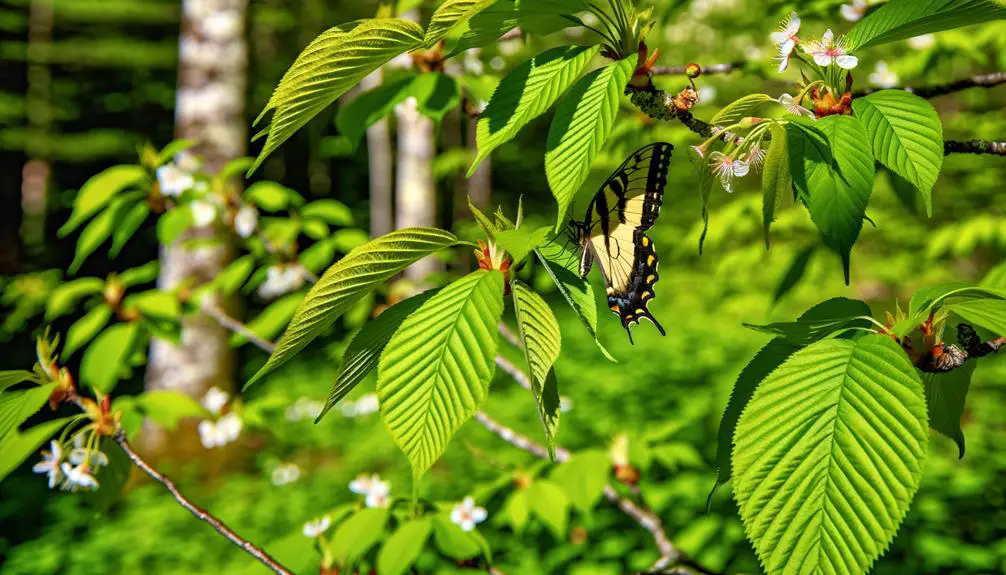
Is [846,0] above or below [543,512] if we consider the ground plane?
above

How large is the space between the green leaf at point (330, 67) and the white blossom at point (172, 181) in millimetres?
1540

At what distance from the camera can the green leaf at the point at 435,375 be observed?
67 cm

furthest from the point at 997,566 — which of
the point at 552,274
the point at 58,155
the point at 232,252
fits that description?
the point at 58,155

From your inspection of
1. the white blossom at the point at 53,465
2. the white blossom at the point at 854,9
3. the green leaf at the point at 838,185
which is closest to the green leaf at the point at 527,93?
the green leaf at the point at 838,185

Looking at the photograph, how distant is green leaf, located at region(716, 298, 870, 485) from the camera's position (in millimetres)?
753

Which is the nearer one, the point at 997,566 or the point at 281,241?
the point at 281,241

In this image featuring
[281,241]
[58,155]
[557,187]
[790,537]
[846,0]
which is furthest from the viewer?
[58,155]

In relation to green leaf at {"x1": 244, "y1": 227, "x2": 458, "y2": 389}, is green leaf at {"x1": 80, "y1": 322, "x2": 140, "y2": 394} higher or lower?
lower

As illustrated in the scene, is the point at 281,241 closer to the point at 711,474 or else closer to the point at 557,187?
the point at 557,187

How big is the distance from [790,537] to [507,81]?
527mm

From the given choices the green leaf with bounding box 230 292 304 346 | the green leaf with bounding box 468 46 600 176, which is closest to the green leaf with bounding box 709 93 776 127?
the green leaf with bounding box 468 46 600 176

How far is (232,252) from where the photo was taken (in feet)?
15.6

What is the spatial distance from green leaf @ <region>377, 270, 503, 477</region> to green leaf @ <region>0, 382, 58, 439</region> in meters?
0.57

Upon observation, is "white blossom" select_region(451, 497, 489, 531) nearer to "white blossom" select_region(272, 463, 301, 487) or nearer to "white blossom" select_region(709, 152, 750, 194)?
"white blossom" select_region(709, 152, 750, 194)
